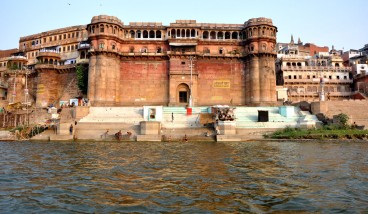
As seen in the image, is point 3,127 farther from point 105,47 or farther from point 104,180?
point 104,180

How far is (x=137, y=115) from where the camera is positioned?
32781 millimetres

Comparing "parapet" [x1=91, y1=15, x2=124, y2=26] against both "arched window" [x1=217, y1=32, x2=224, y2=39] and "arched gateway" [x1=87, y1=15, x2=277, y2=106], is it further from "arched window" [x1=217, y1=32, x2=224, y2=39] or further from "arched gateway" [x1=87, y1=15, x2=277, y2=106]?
"arched window" [x1=217, y1=32, x2=224, y2=39]

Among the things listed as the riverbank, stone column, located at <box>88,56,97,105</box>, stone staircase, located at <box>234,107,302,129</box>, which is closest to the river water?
the riverbank

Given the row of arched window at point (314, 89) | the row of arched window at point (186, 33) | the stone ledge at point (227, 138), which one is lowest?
the stone ledge at point (227, 138)

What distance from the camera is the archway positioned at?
43156mm

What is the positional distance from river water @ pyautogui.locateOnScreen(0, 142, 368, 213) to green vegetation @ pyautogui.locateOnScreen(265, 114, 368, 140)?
12777mm

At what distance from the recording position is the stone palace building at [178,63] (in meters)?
42.2

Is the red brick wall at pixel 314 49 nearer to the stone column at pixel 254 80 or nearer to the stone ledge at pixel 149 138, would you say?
the stone column at pixel 254 80

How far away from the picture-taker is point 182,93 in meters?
43.7

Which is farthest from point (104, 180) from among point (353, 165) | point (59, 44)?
point (59, 44)

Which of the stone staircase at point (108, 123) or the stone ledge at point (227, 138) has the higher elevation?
the stone staircase at point (108, 123)

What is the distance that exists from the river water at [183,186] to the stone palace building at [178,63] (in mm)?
30328

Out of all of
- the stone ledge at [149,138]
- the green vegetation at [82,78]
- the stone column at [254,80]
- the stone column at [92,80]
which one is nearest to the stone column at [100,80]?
the stone column at [92,80]

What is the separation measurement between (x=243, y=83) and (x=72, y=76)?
2630 centimetres
